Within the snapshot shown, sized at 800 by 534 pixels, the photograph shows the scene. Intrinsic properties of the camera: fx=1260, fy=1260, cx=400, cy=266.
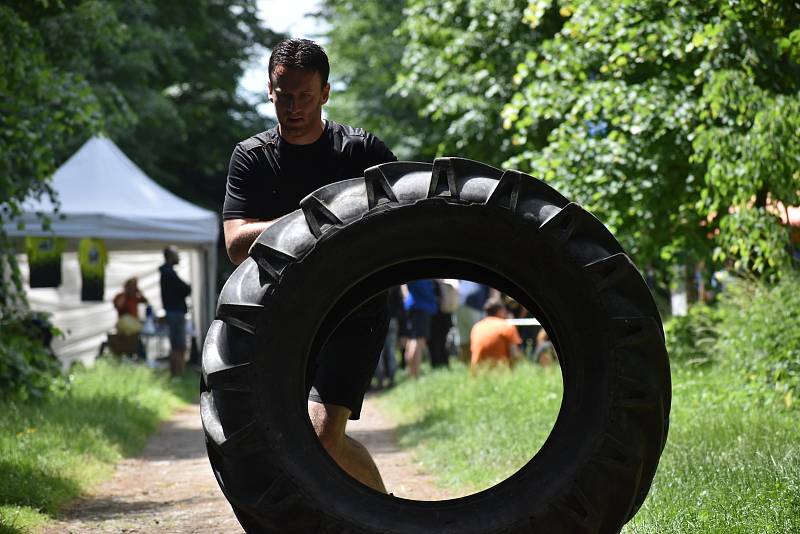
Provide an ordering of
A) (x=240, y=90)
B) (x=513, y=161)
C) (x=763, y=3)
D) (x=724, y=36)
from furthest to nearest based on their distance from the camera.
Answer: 1. (x=240, y=90)
2. (x=513, y=161)
3. (x=724, y=36)
4. (x=763, y=3)

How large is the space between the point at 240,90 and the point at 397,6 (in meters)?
4.48

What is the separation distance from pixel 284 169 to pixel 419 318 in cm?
1293

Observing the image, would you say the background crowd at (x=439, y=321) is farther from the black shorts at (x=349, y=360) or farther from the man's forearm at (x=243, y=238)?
the man's forearm at (x=243, y=238)

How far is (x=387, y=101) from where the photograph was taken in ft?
94.3

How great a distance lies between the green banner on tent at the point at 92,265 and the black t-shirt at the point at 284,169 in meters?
12.7

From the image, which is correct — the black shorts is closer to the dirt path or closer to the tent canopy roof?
the dirt path

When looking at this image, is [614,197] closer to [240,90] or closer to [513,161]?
[513,161]

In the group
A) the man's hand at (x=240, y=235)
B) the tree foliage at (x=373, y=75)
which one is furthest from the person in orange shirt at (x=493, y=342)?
the tree foliage at (x=373, y=75)

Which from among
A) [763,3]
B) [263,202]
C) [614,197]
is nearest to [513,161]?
[614,197]

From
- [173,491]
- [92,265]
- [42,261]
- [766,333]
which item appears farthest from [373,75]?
[173,491]

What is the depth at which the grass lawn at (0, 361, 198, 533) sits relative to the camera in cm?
684

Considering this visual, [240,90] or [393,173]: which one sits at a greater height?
[240,90]

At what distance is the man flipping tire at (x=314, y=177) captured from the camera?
456 centimetres

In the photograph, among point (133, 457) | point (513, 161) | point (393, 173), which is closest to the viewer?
point (393, 173)
